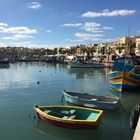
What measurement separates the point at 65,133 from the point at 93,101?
722 cm

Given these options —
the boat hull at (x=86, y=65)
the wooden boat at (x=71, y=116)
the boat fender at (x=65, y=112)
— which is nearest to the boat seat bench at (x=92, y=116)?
the wooden boat at (x=71, y=116)

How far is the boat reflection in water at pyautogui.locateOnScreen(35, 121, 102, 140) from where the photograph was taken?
834 inches

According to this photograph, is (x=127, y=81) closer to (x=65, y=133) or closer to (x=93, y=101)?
(x=93, y=101)

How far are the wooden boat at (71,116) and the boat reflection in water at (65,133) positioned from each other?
343 millimetres

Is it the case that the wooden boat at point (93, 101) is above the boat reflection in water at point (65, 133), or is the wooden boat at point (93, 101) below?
above

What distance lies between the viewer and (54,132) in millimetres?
22312

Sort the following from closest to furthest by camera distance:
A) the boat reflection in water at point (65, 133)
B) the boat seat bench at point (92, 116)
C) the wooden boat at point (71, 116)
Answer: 1. the boat reflection in water at point (65, 133)
2. the wooden boat at point (71, 116)
3. the boat seat bench at point (92, 116)

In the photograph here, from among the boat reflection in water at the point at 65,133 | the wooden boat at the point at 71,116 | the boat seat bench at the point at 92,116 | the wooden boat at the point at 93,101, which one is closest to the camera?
the boat reflection in water at the point at 65,133

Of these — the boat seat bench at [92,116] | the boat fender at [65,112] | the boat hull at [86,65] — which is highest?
the boat fender at [65,112]

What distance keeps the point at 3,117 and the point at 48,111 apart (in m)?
4.65

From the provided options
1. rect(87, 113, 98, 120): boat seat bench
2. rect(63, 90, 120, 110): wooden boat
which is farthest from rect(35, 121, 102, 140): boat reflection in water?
rect(63, 90, 120, 110): wooden boat

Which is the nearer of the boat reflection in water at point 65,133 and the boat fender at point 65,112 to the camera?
the boat reflection in water at point 65,133

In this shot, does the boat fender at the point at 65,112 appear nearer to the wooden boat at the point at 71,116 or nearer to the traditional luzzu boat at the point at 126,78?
the wooden boat at the point at 71,116

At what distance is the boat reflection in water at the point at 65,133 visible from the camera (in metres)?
21.2
